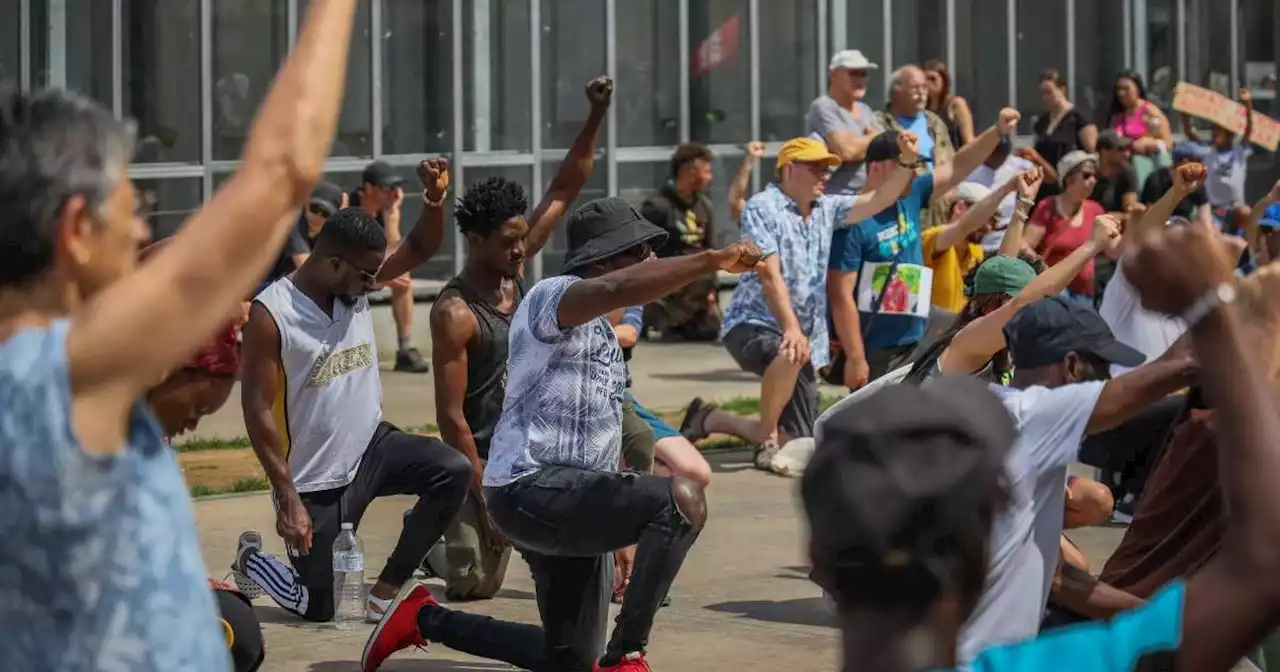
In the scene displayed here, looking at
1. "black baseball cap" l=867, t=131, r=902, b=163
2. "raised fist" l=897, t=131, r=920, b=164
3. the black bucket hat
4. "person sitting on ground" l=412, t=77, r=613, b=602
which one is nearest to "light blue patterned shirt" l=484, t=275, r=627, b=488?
the black bucket hat

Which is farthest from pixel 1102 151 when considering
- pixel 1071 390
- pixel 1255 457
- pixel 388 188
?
pixel 1255 457

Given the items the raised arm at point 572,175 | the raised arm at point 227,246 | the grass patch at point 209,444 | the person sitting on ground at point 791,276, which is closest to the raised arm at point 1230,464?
the raised arm at point 227,246

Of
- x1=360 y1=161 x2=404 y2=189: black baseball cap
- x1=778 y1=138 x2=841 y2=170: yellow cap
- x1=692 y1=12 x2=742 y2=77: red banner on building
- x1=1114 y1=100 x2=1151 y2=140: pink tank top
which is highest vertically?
x1=692 y1=12 x2=742 y2=77: red banner on building

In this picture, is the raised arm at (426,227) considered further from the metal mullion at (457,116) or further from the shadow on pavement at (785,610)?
the metal mullion at (457,116)

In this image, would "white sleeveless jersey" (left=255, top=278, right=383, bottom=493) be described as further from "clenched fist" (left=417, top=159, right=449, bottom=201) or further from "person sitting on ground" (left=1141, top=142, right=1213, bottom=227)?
"person sitting on ground" (left=1141, top=142, right=1213, bottom=227)

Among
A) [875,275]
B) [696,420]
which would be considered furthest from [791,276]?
[696,420]

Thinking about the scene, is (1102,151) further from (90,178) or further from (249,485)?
(90,178)

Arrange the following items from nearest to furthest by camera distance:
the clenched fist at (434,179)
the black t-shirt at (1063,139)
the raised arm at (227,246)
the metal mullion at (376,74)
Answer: the raised arm at (227,246), the clenched fist at (434,179), the metal mullion at (376,74), the black t-shirt at (1063,139)

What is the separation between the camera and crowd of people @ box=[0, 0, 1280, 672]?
269cm

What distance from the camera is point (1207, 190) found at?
1948 centimetres

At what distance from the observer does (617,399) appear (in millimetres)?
6914

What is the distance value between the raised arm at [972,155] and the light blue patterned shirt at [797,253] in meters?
0.80

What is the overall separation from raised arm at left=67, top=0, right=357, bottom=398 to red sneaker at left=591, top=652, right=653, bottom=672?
4215mm

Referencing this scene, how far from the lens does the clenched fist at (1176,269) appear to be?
9.12ft
